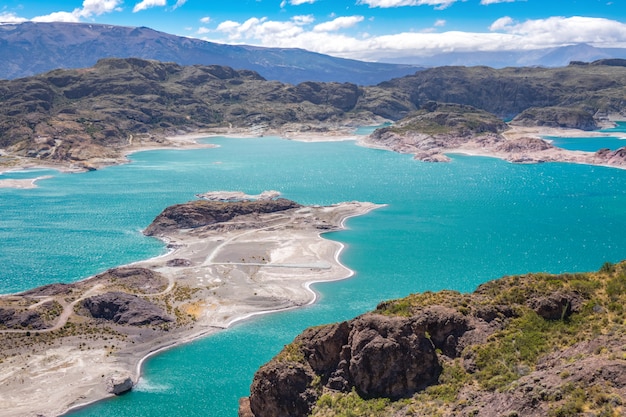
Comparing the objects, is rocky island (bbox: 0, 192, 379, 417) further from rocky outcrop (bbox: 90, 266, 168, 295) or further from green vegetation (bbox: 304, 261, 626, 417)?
green vegetation (bbox: 304, 261, 626, 417)

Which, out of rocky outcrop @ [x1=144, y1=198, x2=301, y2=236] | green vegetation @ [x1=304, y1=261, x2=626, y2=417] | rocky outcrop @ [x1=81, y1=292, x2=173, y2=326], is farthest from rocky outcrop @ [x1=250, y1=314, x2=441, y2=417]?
rocky outcrop @ [x1=144, y1=198, x2=301, y2=236]

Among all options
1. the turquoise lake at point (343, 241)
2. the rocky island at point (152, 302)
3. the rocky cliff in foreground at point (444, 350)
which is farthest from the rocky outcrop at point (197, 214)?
the rocky cliff in foreground at point (444, 350)

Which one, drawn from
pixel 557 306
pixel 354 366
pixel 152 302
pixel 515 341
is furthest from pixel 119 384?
pixel 557 306

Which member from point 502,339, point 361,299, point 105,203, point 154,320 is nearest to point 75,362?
point 154,320

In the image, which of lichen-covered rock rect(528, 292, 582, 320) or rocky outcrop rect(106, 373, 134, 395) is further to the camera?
rocky outcrop rect(106, 373, 134, 395)

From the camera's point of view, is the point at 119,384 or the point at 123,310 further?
the point at 123,310

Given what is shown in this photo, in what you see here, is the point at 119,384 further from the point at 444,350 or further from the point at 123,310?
the point at 444,350
